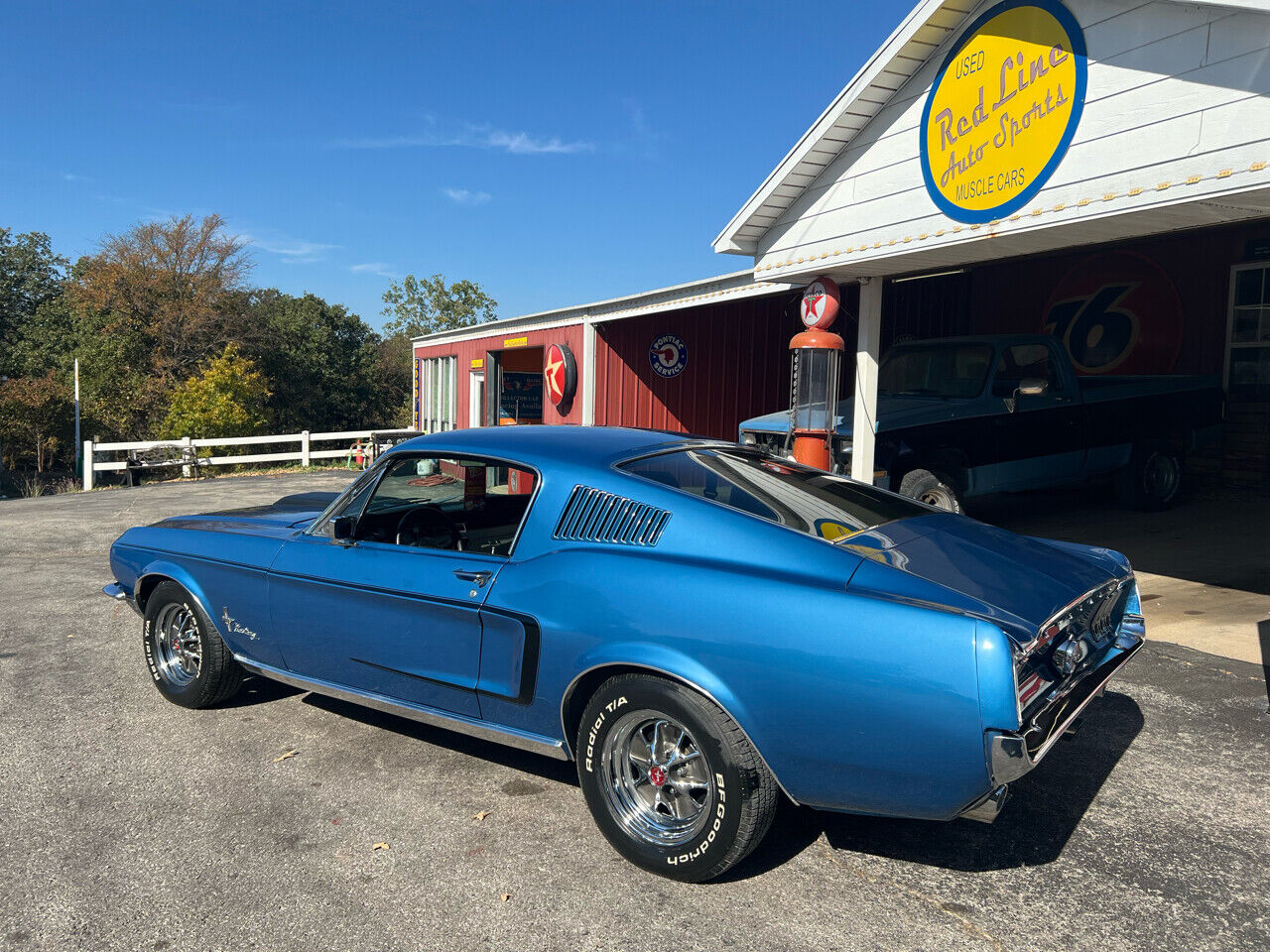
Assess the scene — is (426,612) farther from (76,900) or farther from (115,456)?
(115,456)

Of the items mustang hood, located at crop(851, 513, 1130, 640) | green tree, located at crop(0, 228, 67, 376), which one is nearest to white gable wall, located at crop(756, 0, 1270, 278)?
mustang hood, located at crop(851, 513, 1130, 640)

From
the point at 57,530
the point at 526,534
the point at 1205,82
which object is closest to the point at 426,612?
the point at 526,534

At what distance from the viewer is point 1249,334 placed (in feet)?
38.5

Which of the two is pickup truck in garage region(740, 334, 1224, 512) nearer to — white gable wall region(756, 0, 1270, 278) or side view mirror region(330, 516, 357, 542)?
white gable wall region(756, 0, 1270, 278)

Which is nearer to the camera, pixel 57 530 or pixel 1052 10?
pixel 1052 10

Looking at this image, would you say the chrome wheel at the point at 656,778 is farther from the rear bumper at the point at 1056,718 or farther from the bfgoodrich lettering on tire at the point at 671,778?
the rear bumper at the point at 1056,718

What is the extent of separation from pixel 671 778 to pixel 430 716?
1.10m

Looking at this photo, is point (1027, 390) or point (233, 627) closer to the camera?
point (233, 627)

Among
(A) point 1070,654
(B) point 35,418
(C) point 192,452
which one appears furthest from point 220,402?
(A) point 1070,654

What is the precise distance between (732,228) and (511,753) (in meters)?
6.26

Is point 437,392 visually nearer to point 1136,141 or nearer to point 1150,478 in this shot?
point 1150,478

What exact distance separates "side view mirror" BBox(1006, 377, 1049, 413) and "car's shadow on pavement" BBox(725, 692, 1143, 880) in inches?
224

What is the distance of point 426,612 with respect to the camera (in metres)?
3.38

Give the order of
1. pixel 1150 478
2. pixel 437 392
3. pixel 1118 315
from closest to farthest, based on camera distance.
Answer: pixel 1150 478 → pixel 1118 315 → pixel 437 392
